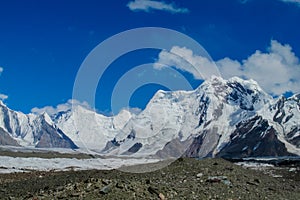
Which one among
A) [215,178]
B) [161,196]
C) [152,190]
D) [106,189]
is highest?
[215,178]

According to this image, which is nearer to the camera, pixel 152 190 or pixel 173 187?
pixel 152 190

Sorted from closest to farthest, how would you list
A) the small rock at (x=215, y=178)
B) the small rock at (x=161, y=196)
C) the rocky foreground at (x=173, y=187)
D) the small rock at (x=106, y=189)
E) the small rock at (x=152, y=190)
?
the small rock at (x=106, y=189)
the rocky foreground at (x=173, y=187)
the small rock at (x=161, y=196)
the small rock at (x=152, y=190)
the small rock at (x=215, y=178)

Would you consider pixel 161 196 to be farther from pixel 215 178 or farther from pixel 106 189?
pixel 215 178

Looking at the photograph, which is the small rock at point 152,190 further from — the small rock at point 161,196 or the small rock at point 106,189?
the small rock at point 106,189

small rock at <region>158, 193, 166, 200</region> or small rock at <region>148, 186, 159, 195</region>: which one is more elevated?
small rock at <region>148, 186, 159, 195</region>

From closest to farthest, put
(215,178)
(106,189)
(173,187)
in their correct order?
(106,189) < (173,187) < (215,178)

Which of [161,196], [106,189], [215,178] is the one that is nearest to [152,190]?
[161,196]

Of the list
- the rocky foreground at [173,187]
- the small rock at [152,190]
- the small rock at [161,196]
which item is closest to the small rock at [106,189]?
the rocky foreground at [173,187]

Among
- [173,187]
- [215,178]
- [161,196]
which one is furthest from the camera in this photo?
[215,178]

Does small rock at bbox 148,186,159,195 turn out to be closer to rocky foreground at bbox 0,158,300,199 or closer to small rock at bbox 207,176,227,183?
rocky foreground at bbox 0,158,300,199

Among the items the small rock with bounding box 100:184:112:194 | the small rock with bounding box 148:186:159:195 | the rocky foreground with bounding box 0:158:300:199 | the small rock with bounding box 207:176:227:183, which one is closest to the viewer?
the small rock with bounding box 100:184:112:194

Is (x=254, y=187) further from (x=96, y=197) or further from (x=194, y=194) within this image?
(x=96, y=197)

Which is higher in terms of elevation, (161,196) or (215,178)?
(215,178)

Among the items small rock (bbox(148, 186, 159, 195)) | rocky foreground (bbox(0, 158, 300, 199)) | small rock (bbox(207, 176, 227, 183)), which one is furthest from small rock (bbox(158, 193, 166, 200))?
small rock (bbox(207, 176, 227, 183))
